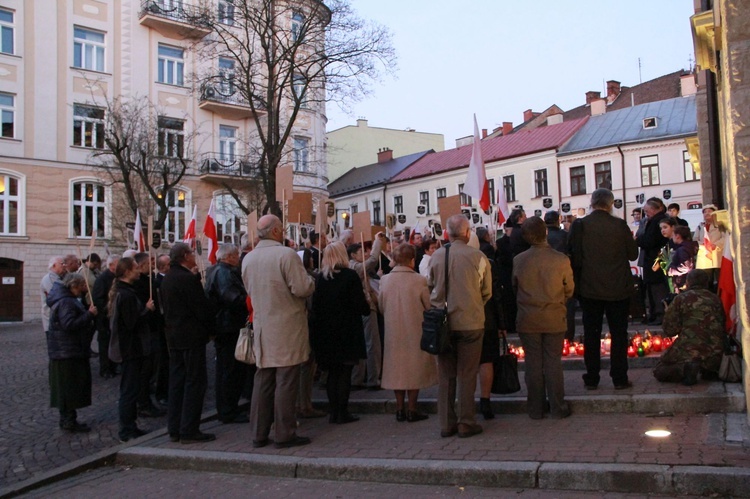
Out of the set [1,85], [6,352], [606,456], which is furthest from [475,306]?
[1,85]

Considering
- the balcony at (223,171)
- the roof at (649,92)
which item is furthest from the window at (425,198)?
the balcony at (223,171)

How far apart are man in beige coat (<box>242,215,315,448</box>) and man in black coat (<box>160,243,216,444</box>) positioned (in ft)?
2.37

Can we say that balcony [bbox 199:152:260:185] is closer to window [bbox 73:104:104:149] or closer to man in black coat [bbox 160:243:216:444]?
window [bbox 73:104:104:149]

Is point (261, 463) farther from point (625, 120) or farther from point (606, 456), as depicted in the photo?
point (625, 120)

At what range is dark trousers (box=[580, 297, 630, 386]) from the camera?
7008mm

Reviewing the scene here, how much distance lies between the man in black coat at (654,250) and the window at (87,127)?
25.7 metres

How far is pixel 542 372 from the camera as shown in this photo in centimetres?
663

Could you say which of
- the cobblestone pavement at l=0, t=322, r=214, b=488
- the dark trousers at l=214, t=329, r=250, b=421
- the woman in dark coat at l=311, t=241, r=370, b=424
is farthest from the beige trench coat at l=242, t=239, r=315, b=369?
the cobblestone pavement at l=0, t=322, r=214, b=488

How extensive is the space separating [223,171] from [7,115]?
9.59 meters

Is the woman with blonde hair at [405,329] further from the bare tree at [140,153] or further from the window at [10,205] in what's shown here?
the window at [10,205]

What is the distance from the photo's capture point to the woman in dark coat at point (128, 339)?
7348 mm

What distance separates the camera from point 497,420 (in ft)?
22.5

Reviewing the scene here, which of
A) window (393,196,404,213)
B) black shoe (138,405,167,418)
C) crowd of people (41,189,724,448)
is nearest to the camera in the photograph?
crowd of people (41,189,724,448)

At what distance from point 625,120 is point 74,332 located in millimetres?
43484
